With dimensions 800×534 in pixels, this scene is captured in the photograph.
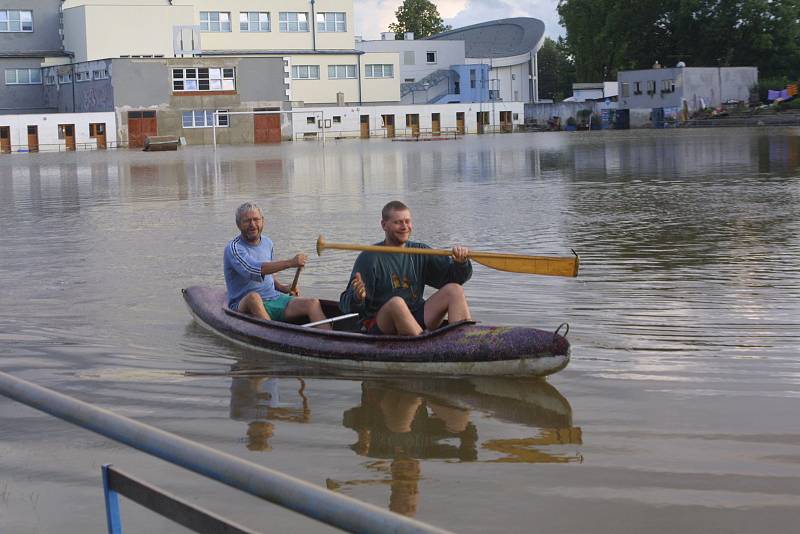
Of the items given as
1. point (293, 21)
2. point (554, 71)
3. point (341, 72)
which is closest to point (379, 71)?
point (341, 72)

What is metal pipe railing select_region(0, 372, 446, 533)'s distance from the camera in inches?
105

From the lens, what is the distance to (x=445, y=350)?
9195 millimetres

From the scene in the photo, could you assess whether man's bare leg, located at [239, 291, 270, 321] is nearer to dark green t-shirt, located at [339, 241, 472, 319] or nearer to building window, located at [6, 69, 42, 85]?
dark green t-shirt, located at [339, 241, 472, 319]

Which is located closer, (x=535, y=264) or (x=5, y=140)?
(x=535, y=264)

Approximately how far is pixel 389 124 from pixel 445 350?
274 feet

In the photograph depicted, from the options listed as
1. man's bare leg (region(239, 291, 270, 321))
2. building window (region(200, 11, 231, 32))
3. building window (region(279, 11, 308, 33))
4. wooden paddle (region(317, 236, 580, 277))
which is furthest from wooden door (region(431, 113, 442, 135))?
wooden paddle (region(317, 236, 580, 277))

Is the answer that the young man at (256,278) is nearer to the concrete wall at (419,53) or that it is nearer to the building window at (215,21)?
the building window at (215,21)

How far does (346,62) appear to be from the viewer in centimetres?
9512

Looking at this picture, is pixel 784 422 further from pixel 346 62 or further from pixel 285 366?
pixel 346 62

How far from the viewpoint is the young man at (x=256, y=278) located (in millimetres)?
10812

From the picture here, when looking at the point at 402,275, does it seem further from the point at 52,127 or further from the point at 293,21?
the point at 293,21

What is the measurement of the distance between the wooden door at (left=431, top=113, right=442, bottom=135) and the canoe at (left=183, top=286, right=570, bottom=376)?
8482 cm

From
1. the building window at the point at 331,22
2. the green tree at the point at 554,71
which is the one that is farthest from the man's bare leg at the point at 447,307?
the green tree at the point at 554,71

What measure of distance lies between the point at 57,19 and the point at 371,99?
2408cm
